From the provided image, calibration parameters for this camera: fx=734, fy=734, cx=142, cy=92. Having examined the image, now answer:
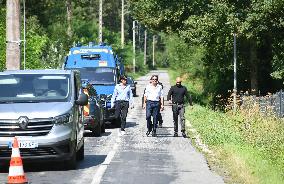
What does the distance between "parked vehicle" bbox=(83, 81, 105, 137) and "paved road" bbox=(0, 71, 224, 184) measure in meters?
0.47

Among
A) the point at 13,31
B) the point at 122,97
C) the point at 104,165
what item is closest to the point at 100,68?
the point at 122,97

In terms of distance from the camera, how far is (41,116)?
13008 mm

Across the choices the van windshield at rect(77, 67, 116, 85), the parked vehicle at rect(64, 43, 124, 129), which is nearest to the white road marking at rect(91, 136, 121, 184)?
the parked vehicle at rect(64, 43, 124, 129)

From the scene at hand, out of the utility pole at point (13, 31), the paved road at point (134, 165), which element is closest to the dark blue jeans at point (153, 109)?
the paved road at point (134, 165)

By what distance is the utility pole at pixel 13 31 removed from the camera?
23438 millimetres

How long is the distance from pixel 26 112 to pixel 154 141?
7.74 m

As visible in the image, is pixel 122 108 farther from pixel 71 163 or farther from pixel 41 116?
pixel 41 116

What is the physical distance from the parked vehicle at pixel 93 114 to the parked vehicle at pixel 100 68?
1.00 metres

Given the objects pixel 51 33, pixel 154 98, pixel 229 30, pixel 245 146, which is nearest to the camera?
pixel 245 146

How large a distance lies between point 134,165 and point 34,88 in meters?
2.50

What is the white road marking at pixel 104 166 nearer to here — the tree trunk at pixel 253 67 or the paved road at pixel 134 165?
the paved road at pixel 134 165

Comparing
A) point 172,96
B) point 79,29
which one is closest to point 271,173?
point 172,96

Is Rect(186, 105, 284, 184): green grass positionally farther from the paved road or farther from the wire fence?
the wire fence

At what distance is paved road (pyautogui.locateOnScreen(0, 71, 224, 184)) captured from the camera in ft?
41.5
